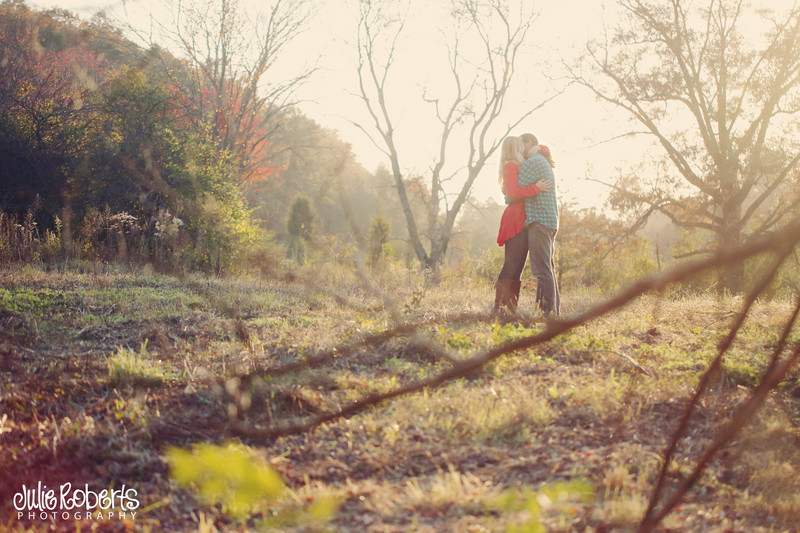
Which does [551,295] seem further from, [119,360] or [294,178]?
[294,178]

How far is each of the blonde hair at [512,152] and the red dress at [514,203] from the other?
0.12 m

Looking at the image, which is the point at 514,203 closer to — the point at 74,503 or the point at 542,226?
the point at 542,226

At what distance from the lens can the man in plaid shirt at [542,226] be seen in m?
5.52

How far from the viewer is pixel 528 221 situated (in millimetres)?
5570

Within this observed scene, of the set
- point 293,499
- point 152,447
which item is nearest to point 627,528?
point 293,499

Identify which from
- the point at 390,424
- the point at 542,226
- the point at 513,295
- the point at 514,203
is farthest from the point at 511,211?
the point at 390,424

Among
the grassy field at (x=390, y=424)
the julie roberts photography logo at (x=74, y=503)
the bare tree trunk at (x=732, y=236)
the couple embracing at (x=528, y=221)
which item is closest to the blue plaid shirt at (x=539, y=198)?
the couple embracing at (x=528, y=221)

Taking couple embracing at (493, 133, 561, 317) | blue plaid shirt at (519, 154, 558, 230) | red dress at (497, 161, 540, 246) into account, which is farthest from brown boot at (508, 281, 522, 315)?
blue plaid shirt at (519, 154, 558, 230)

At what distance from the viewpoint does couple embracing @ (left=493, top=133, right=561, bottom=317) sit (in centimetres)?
552

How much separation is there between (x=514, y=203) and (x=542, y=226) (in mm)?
396

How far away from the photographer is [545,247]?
554cm

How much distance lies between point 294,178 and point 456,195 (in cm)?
2499

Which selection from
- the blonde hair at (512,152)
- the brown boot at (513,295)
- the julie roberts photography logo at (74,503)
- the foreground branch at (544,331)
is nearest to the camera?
the foreground branch at (544,331)

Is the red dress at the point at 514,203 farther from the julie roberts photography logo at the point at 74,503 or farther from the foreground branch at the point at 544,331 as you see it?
the julie roberts photography logo at the point at 74,503
